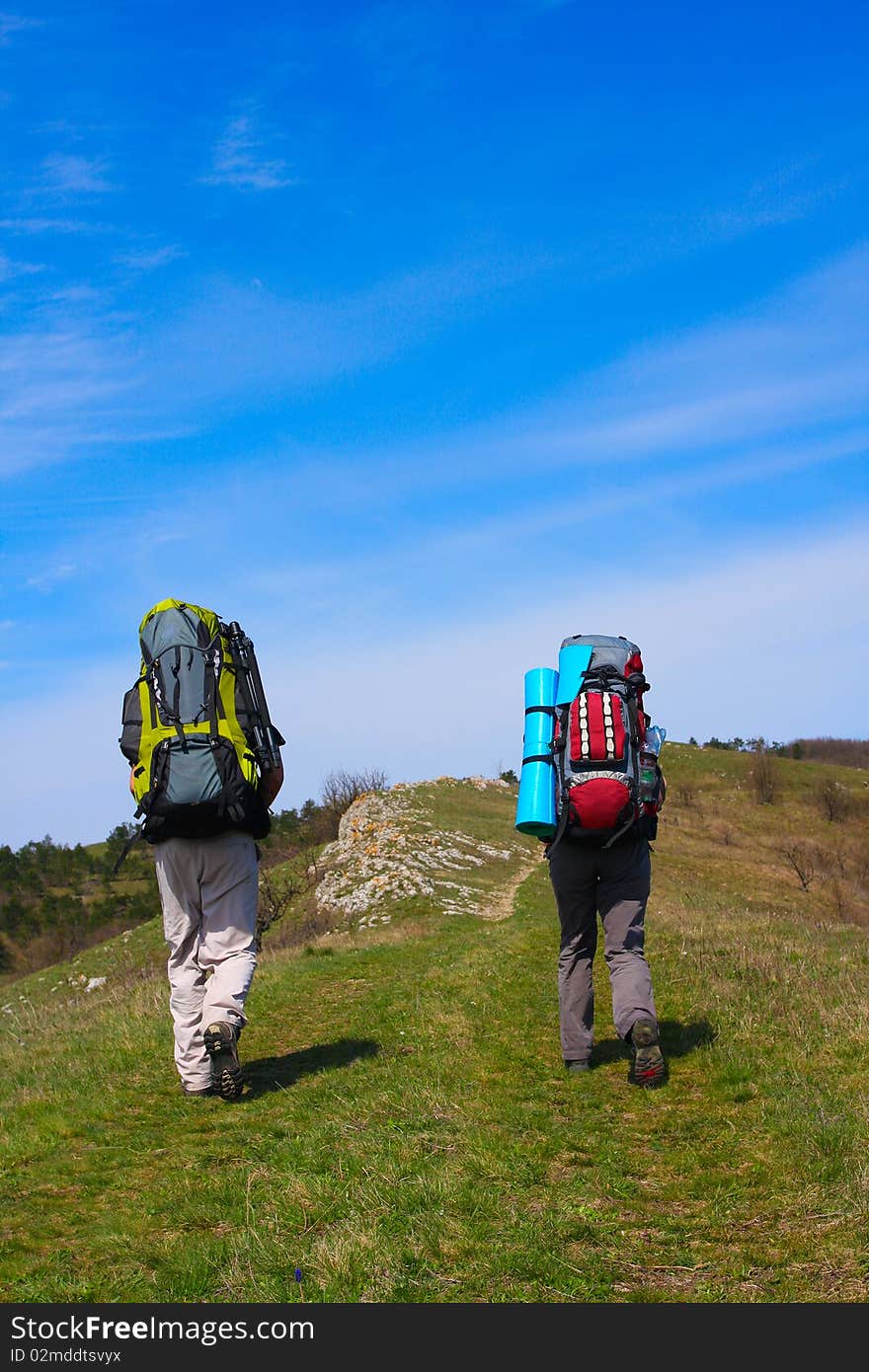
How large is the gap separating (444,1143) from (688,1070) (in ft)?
6.70

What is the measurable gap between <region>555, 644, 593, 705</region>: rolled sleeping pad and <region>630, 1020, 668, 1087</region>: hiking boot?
2.04m

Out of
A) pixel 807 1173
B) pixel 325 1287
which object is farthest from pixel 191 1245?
pixel 807 1173

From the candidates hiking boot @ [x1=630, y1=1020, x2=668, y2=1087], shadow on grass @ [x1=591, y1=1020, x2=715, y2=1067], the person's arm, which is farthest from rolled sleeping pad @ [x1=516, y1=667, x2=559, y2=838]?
shadow on grass @ [x1=591, y1=1020, x2=715, y2=1067]

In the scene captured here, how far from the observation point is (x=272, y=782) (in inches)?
277

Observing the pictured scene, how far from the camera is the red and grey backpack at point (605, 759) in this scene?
689 centimetres

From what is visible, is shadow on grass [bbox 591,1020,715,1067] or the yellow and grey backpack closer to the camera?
the yellow and grey backpack

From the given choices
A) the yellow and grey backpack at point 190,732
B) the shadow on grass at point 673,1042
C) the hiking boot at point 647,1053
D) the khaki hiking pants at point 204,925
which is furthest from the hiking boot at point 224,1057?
the hiking boot at point 647,1053

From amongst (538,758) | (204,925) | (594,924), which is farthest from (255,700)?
Result: (594,924)

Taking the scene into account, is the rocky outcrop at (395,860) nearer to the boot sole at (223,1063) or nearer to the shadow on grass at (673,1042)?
the shadow on grass at (673,1042)

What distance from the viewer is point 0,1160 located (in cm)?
611

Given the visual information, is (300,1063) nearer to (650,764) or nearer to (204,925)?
(204,925)

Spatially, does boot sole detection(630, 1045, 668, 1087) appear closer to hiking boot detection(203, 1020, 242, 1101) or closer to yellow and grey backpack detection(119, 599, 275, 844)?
hiking boot detection(203, 1020, 242, 1101)

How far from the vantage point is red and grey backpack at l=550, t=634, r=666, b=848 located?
689 cm
